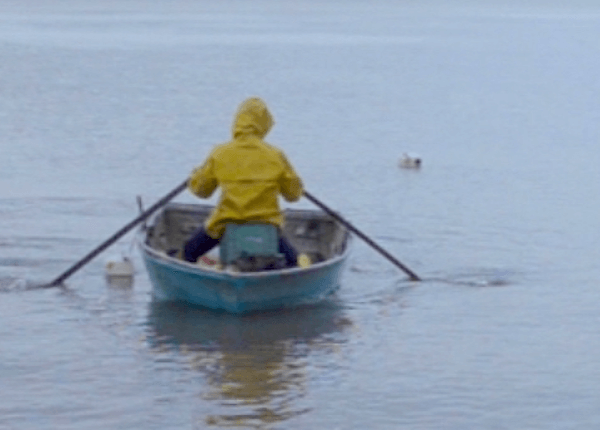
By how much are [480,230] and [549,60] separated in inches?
1289

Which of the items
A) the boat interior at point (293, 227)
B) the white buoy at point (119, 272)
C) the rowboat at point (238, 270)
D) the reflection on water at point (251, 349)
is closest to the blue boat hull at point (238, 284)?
the rowboat at point (238, 270)

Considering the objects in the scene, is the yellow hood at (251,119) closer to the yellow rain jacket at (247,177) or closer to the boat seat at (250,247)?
the yellow rain jacket at (247,177)

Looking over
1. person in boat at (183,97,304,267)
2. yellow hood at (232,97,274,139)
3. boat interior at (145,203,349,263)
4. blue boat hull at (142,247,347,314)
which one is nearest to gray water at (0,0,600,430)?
blue boat hull at (142,247,347,314)

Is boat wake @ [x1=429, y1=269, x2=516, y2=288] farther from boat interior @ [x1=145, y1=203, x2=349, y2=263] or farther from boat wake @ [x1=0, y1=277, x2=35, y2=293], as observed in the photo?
boat wake @ [x1=0, y1=277, x2=35, y2=293]

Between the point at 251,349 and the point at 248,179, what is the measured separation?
1.21 meters

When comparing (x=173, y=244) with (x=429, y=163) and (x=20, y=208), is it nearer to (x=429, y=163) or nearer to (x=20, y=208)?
(x=20, y=208)

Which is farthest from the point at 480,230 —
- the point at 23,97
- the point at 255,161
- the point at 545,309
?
the point at 23,97

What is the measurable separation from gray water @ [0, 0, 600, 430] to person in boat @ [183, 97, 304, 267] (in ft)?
2.32

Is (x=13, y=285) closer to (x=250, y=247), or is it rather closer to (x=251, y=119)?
(x=250, y=247)

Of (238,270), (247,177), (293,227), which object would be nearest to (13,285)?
(293,227)

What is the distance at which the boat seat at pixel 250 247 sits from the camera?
13125 millimetres

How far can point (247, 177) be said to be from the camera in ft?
43.2

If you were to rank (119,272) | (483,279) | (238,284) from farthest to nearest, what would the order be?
(483,279) < (119,272) < (238,284)

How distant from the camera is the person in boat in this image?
13164 mm
